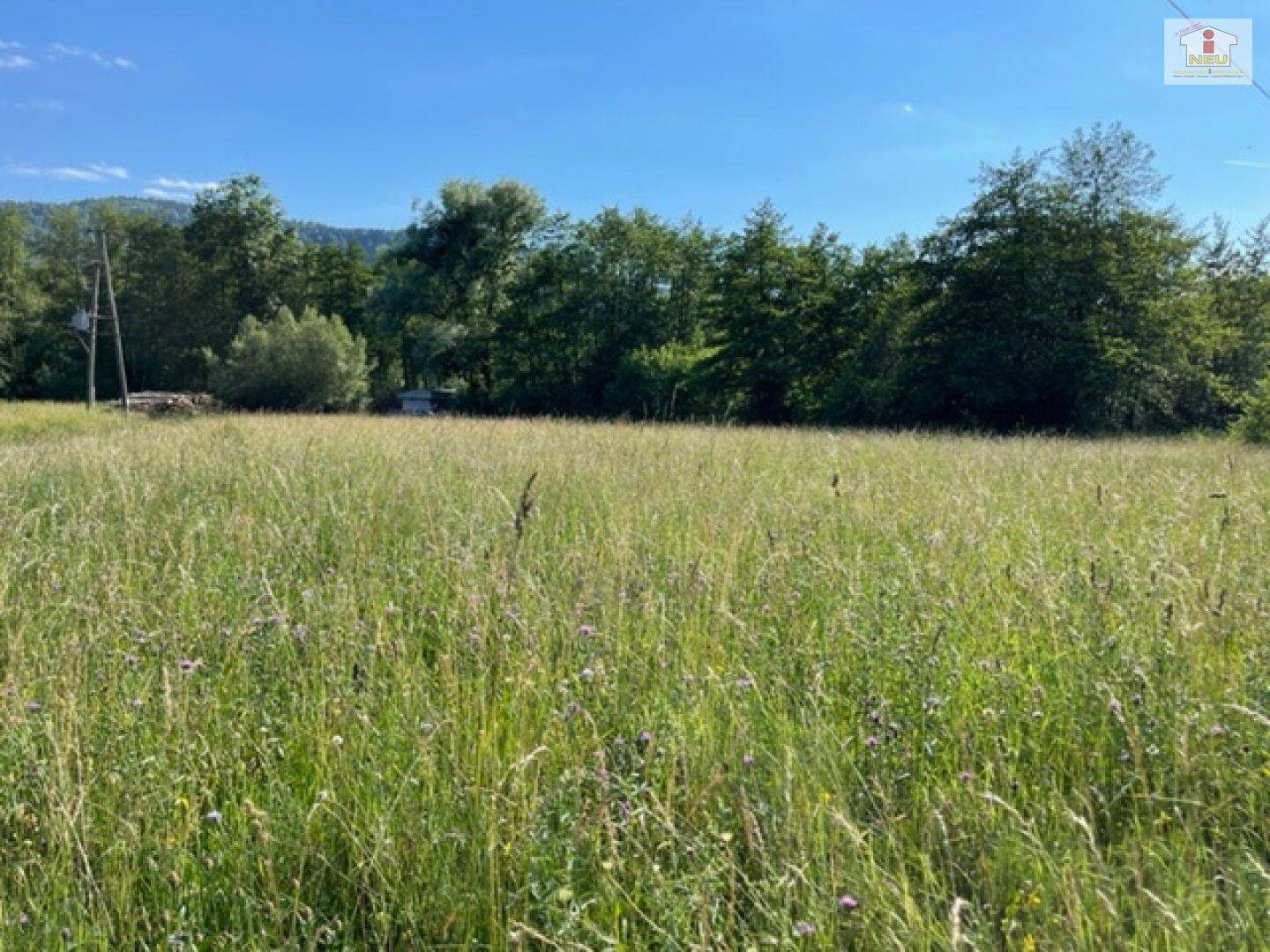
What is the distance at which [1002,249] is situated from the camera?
2031cm

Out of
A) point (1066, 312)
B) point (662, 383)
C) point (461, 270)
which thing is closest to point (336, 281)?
point (461, 270)

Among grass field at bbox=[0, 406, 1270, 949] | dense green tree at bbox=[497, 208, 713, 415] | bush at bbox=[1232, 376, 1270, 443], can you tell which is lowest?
grass field at bbox=[0, 406, 1270, 949]

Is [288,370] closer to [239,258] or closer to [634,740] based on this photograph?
[239,258]

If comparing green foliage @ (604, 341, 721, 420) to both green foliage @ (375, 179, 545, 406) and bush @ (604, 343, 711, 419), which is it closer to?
bush @ (604, 343, 711, 419)

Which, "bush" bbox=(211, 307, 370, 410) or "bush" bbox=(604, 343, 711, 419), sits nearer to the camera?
"bush" bbox=(604, 343, 711, 419)

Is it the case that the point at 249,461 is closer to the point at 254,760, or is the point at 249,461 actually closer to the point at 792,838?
the point at 254,760

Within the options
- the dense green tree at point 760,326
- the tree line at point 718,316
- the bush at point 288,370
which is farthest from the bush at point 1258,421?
the bush at point 288,370

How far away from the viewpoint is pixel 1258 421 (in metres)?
14.1

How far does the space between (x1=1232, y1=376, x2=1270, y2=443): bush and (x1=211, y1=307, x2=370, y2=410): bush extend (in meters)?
30.5

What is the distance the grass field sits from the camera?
1.35 m

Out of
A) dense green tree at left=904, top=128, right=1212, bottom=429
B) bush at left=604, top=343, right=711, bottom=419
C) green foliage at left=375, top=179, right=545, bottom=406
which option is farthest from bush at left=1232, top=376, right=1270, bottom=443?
green foliage at left=375, top=179, right=545, bottom=406

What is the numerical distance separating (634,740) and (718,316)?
25306mm

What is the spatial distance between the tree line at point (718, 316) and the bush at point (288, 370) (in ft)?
0.34

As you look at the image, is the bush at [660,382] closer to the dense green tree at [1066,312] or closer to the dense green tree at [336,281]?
the dense green tree at [1066,312]
